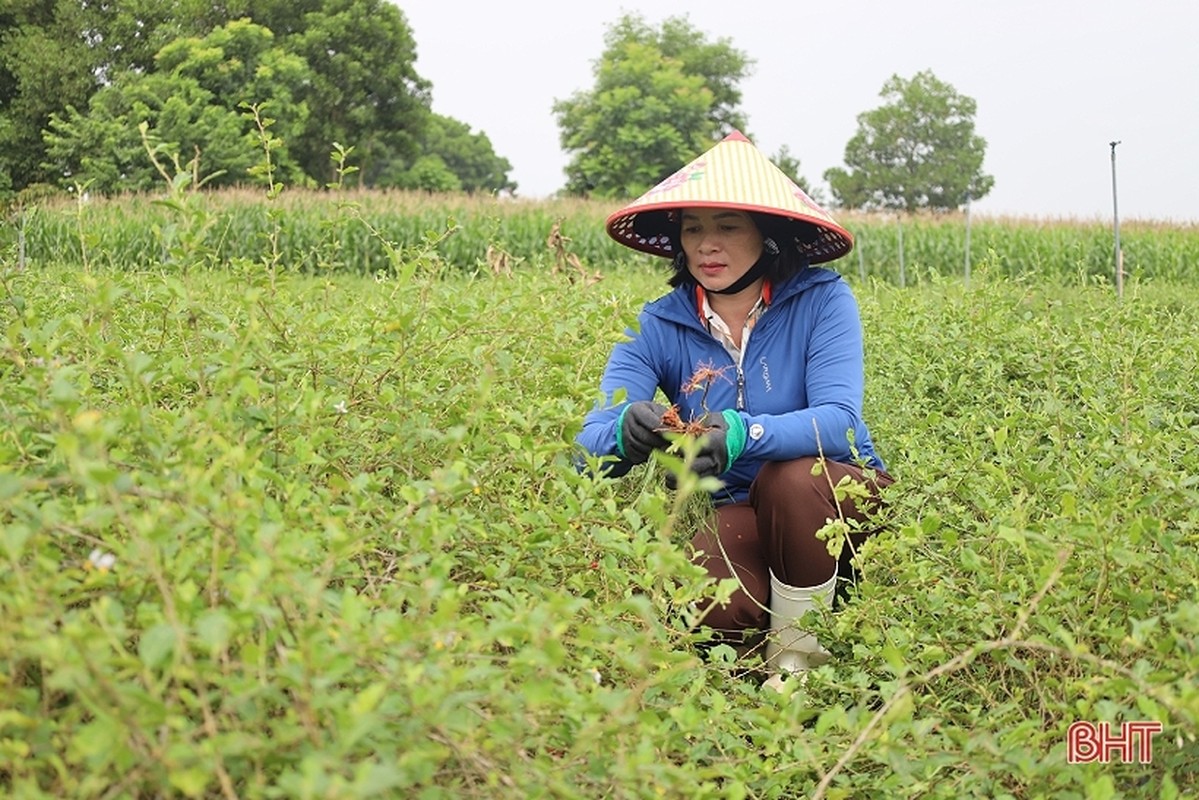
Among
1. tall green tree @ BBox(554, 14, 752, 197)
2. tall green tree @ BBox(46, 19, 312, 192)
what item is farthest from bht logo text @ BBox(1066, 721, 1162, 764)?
tall green tree @ BBox(554, 14, 752, 197)

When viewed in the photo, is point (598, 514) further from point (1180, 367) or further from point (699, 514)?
point (1180, 367)

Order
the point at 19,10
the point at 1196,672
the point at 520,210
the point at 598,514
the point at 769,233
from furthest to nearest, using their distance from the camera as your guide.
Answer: the point at 19,10, the point at 520,210, the point at 769,233, the point at 598,514, the point at 1196,672

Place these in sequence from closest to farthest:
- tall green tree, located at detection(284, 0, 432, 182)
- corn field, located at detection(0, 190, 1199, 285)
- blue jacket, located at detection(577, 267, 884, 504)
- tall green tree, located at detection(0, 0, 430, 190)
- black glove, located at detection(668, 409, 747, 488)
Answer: black glove, located at detection(668, 409, 747, 488)
blue jacket, located at detection(577, 267, 884, 504)
corn field, located at detection(0, 190, 1199, 285)
tall green tree, located at detection(0, 0, 430, 190)
tall green tree, located at detection(284, 0, 432, 182)

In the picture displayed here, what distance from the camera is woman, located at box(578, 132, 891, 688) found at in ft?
8.30

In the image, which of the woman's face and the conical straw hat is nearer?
the conical straw hat

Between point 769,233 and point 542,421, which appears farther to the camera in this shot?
point 769,233

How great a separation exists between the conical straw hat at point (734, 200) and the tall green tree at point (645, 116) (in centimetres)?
3655

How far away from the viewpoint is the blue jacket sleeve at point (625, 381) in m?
2.55

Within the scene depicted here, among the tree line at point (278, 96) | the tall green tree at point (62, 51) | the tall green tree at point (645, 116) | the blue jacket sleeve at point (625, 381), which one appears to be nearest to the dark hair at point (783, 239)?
the blue jacket sleeve at point (625, 381)

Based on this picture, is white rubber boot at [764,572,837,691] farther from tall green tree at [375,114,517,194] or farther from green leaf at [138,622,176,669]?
tall green tree at [375,114,517,194]

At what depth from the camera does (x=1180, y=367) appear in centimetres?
395

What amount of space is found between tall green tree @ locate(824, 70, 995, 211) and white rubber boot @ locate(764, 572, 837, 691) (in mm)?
56983

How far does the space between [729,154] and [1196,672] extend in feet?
5.49

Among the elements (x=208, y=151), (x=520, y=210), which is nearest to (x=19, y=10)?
(x=208, y=151)
